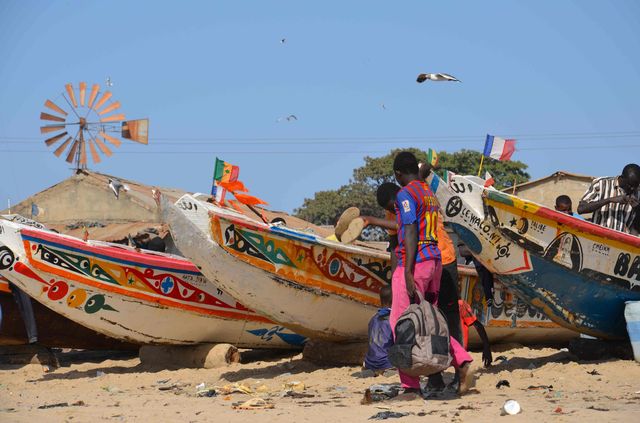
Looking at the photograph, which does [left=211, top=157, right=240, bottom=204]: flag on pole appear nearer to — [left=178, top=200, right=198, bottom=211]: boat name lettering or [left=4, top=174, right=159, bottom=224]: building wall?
[left=178, top=200, right=198, bottom=211]: boat name lettering

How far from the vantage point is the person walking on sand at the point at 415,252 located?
631cm

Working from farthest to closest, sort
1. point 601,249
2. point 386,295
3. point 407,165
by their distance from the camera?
point 386,295 → point 601,249 → point 407,165

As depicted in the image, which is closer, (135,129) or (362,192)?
(135,129)

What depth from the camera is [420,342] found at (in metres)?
6.20

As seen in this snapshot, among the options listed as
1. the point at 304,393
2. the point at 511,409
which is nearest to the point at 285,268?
the point at 304,393

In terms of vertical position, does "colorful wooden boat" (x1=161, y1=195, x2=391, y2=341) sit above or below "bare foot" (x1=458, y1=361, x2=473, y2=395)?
above

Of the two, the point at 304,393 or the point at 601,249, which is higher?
the point at 601,249

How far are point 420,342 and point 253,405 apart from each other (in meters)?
1.27

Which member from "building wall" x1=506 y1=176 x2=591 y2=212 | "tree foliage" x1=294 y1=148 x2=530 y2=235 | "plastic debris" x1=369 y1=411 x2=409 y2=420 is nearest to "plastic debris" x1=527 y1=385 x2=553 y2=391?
"plastic debris" x1=369 y1=411 x2=409 y2=420

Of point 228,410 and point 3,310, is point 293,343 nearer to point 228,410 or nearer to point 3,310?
point 3,310

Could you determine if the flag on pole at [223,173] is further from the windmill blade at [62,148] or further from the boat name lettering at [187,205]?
the windmill blade at [62,148]

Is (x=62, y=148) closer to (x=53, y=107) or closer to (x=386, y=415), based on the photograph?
(x=53, y=107)

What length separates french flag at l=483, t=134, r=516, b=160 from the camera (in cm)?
974

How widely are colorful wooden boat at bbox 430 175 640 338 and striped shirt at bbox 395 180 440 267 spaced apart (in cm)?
104
